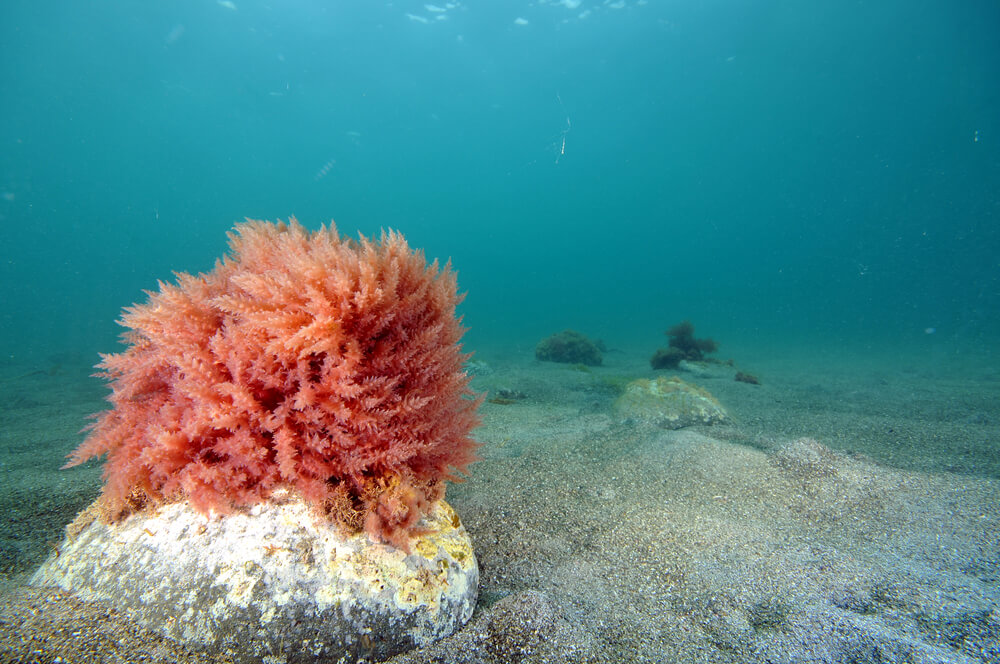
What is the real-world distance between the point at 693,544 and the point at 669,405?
4001 mm

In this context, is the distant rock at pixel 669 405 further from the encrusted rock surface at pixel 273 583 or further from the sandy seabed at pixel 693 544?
the encrusted rock surface at pixel 273 583

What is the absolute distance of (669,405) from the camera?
661cm

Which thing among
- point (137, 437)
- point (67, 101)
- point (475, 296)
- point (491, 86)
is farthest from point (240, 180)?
point (137, 437)

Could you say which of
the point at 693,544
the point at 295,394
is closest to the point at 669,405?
the point at 693,544

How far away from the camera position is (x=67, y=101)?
174 feet

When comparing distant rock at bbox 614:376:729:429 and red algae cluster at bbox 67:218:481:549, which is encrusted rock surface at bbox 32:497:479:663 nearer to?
red algae cluster at bbox 67:218:481:549

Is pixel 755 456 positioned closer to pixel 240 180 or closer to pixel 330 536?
pixel 330 536

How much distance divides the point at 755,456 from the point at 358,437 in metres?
4.50

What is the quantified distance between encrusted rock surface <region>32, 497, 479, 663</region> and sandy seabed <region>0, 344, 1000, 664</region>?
0.32 feet

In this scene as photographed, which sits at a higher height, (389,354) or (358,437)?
(389,354)

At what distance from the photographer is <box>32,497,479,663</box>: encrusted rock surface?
1.86 metres

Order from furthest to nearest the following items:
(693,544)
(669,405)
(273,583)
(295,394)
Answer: (669,405) < (693,544) < (295,394) < (273,583)

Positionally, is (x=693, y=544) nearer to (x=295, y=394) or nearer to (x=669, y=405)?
(x=295, y=394)

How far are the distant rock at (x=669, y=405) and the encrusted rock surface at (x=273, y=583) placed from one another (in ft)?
16.4
